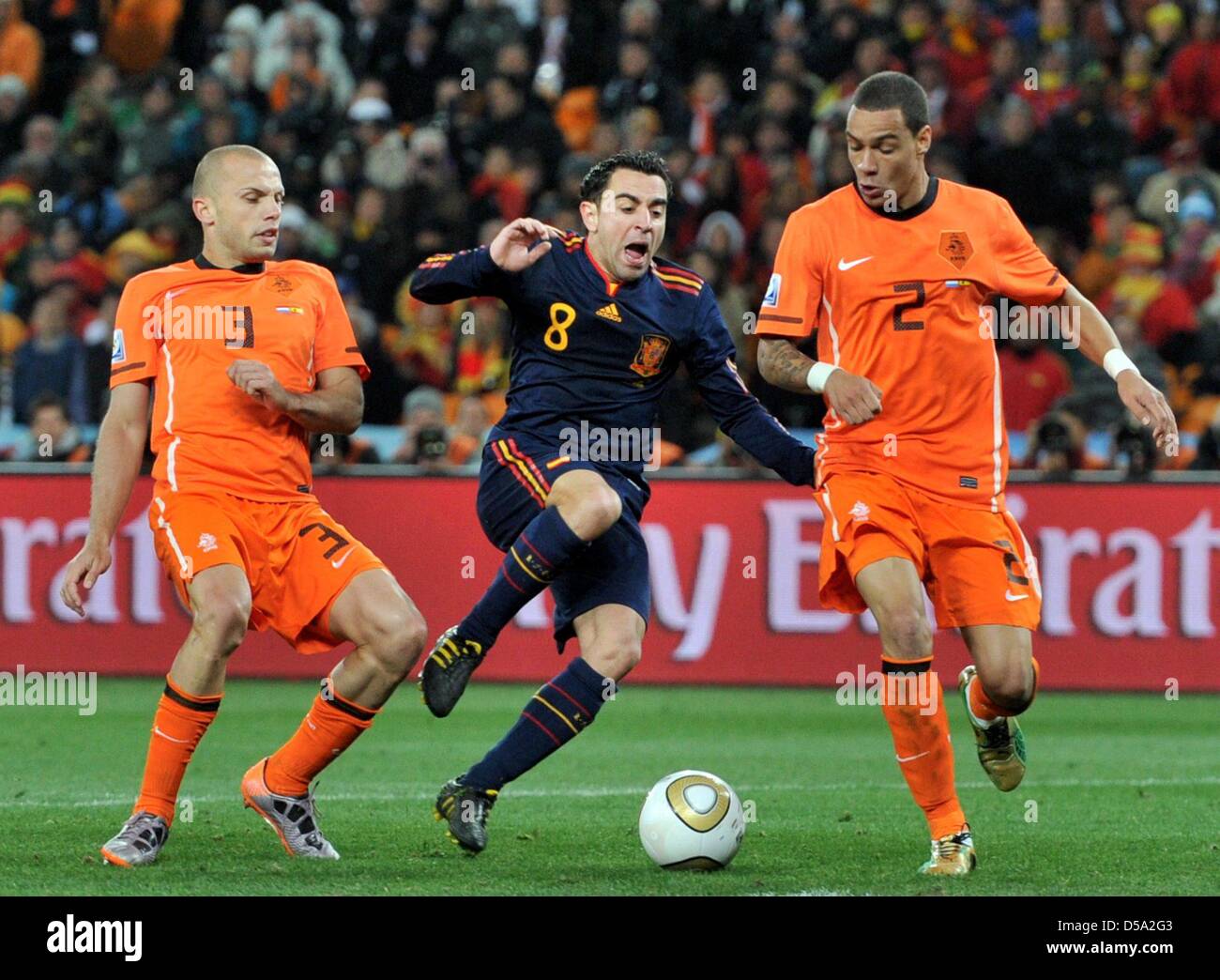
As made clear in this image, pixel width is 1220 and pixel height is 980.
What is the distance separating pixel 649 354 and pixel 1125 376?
5.00 ft

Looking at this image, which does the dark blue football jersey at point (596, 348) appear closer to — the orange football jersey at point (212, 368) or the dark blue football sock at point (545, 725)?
the orange football jersey at point (212, 368)

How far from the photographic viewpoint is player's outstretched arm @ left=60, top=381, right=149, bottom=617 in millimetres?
5926

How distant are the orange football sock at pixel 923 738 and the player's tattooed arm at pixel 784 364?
0.91 m

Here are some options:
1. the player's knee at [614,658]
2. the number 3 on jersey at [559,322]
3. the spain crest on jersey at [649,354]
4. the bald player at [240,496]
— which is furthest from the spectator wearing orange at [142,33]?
the player's knee at [614,658]

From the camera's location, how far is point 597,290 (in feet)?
21.1

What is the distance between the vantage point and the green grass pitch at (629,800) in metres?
5.72

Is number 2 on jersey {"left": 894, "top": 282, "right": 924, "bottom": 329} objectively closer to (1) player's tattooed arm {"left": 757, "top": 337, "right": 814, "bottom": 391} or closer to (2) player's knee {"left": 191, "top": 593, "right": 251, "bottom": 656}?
(1) player's tattooed arm {"left": 757, "top": 337, "right": 814, "bottom": 391}

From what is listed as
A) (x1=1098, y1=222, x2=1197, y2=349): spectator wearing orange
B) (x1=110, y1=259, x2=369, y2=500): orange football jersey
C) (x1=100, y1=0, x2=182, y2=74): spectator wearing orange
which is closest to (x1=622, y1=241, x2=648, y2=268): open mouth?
(x1=110, y1=259, x2=369, y2=500): orange football jersey

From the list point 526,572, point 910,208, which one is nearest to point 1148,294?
point 910,208

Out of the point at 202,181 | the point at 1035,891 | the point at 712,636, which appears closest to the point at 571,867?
the point at 1035,891

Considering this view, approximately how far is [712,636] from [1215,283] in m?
4.72

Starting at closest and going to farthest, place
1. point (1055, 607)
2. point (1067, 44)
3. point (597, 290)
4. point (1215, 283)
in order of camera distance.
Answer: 1. point (597, 290)
2. point (1055, 607)
3. point (1215, 283)
4. point (1067, 44)

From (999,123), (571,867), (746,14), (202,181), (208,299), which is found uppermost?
(746,14)
